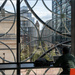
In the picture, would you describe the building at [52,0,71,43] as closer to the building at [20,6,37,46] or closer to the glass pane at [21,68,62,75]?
the building at [20,6,37,46]

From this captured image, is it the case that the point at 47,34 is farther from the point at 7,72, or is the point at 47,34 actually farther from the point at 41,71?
the point at 7,72

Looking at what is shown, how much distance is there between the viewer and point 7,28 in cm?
261

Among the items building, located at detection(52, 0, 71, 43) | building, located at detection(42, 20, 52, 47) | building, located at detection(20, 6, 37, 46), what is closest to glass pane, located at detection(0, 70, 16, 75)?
building, located at detection(20, 6, 37, 46)

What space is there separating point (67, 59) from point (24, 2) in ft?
4.86

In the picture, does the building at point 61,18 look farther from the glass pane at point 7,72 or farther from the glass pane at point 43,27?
the glass pane at point 7,72

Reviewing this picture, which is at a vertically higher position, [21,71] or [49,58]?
[49,58]

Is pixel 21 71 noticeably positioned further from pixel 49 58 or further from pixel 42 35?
pixel 42 35

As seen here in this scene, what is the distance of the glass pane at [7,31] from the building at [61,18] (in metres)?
0.91

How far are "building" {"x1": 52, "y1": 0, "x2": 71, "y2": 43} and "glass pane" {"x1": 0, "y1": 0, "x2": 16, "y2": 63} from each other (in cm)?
91

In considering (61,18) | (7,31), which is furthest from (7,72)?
(61,18)

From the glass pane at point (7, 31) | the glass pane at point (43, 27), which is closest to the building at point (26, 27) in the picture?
the glass pane at point (43, 27)

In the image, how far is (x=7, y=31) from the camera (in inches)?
103

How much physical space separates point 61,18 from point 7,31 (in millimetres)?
1240

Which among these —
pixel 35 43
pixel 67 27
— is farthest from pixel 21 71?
pixel 67 27
